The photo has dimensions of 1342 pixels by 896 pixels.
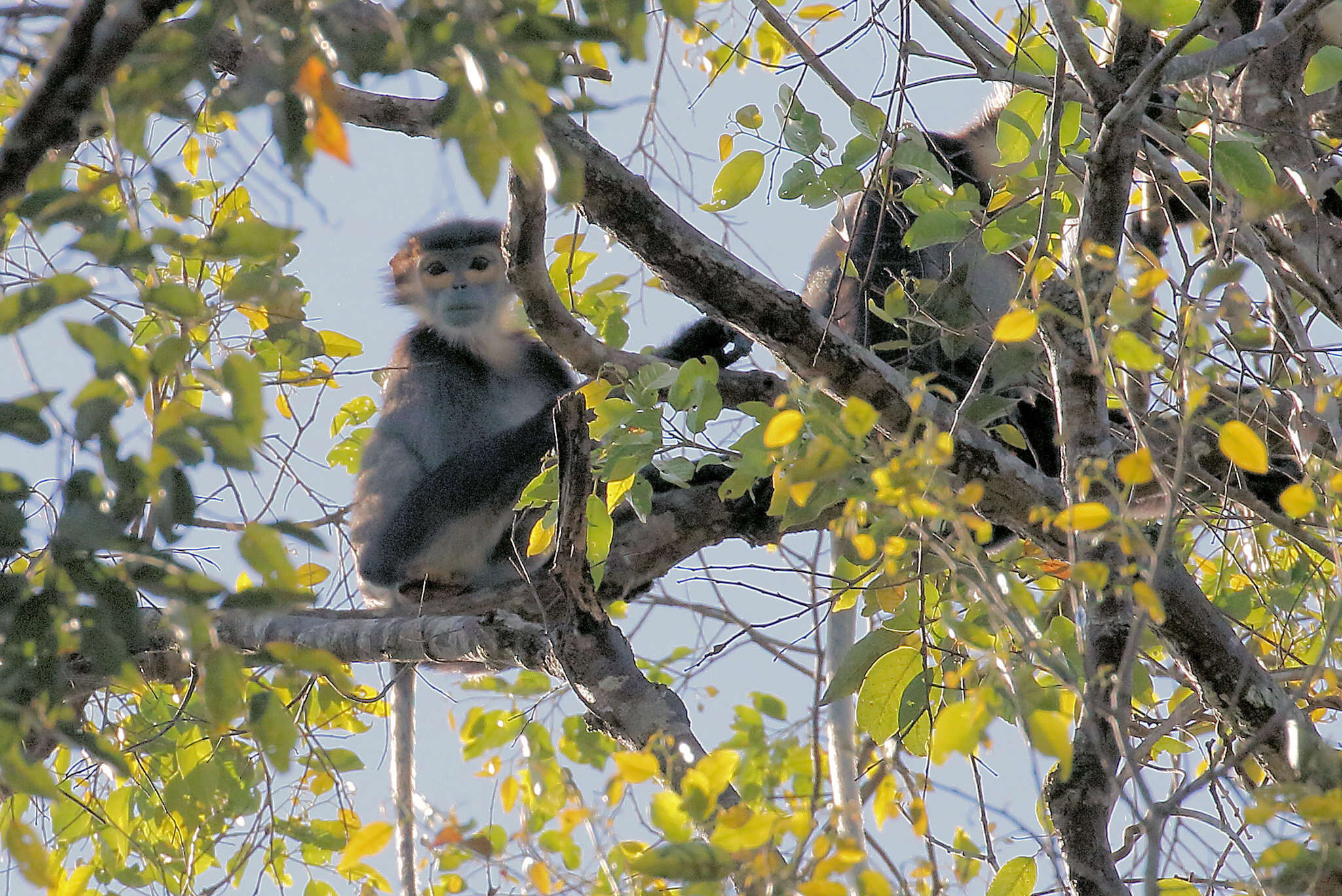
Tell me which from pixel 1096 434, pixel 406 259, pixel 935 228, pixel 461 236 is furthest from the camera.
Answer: pixel 406 259

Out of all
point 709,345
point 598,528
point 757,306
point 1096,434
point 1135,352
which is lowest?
point 1135,352

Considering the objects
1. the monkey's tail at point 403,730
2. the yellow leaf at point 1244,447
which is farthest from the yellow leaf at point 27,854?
the monkey's tail at point 403,730

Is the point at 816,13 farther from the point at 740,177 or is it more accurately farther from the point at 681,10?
the point at 681,10

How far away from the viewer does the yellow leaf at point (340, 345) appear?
10.1 ft

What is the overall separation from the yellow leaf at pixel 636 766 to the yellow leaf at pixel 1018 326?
620 millimetres

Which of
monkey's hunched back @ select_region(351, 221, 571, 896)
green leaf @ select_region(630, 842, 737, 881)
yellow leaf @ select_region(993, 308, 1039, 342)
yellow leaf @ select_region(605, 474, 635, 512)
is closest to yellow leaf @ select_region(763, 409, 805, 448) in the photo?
yellow leaf @ select_region(993, 308, 1039, 342)

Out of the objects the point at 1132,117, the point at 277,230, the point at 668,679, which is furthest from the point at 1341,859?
the point at 668,679

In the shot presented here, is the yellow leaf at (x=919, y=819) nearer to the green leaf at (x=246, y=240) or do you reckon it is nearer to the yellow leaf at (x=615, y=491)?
the yellow leaf at (x=615, y=491)

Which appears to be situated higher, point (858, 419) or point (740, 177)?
point (740, 177)

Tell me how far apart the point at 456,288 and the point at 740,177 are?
2.30 m

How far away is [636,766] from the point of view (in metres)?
1.44

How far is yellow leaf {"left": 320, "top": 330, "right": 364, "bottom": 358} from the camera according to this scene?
3.08 metres

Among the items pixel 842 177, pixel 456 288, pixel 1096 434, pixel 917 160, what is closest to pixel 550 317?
pixel 842 177

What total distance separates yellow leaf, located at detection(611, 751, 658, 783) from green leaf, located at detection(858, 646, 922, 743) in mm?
662
